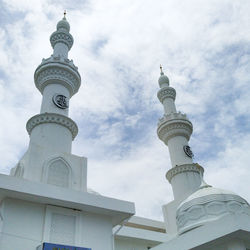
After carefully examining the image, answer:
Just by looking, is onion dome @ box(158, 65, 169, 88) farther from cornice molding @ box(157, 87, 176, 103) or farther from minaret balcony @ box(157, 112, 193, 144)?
minaret balcony @ box(157, 112, 193, 144)

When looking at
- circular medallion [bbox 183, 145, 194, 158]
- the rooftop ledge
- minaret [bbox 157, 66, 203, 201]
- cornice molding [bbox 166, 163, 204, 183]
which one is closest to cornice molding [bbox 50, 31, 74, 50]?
minaret [bbox 157, 66, 203, 201]

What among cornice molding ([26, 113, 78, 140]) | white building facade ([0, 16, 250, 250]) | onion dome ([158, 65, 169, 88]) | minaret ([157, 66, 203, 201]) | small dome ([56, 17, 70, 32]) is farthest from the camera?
onion dome ([158, 65, 169, 88])

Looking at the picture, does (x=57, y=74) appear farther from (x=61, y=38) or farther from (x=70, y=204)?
(x=70, y=204)

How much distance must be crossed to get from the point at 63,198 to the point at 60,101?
6758 millimetres

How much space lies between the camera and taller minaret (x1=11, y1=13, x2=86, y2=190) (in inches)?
493

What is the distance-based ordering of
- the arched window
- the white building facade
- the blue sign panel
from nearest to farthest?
the blue sign panel < the white building facade < the arched window

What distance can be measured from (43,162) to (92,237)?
12.1 feet

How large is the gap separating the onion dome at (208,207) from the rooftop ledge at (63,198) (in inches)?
98.7

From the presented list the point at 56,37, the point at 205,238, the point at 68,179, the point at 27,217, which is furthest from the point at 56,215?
the point at 56,37

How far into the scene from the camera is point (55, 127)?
14.6 m

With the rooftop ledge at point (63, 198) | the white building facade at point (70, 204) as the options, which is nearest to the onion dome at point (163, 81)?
A: the white building facade at point (70, 204)

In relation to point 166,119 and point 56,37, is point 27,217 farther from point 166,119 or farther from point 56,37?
point 166,119

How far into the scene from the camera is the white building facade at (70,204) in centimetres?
933

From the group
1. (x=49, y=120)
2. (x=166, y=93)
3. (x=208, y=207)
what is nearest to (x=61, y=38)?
(x=49, y=120)
